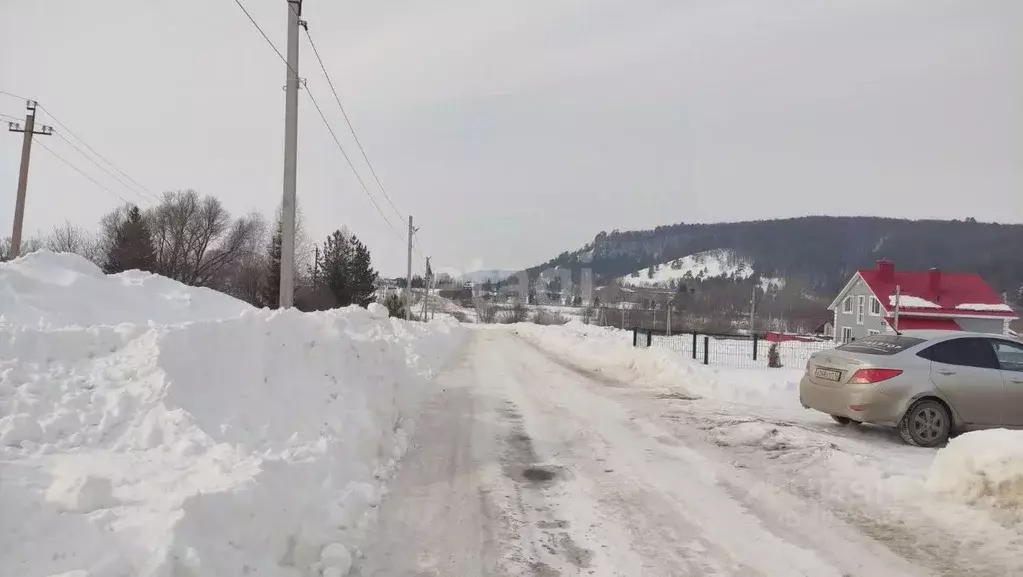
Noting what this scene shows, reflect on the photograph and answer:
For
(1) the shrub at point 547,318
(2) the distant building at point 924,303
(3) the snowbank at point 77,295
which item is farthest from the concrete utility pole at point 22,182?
(1) the shrub at point 547,318

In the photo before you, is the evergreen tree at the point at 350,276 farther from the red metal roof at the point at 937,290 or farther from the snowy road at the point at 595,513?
the snowy road at the point at 595,513

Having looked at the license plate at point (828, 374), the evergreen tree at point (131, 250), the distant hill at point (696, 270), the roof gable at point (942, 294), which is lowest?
the license plate at point (828, 374)

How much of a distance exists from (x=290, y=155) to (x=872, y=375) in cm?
1049

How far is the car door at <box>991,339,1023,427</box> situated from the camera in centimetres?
800

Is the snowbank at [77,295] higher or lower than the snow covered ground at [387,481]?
higher

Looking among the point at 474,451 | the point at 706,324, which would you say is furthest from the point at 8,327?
the point at 706,324

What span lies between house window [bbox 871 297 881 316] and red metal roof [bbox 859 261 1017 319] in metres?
0.63

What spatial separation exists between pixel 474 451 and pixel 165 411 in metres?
3.35

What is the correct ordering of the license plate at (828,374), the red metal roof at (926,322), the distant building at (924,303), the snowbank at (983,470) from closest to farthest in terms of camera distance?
1. the snowbank at (983,470)
2. the license plate at (828,374)
3. the distant building at (924,303)
4. the red metal roof at (926,322)

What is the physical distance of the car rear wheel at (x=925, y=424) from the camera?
7.98m

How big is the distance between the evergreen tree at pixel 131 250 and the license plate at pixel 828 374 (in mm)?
54377

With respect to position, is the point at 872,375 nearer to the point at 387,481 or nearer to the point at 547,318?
the point at 387,481

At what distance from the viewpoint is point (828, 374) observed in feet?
28.7

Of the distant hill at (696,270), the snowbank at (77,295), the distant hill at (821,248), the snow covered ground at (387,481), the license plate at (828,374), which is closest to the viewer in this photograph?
the snow covered ground at (387,481)
